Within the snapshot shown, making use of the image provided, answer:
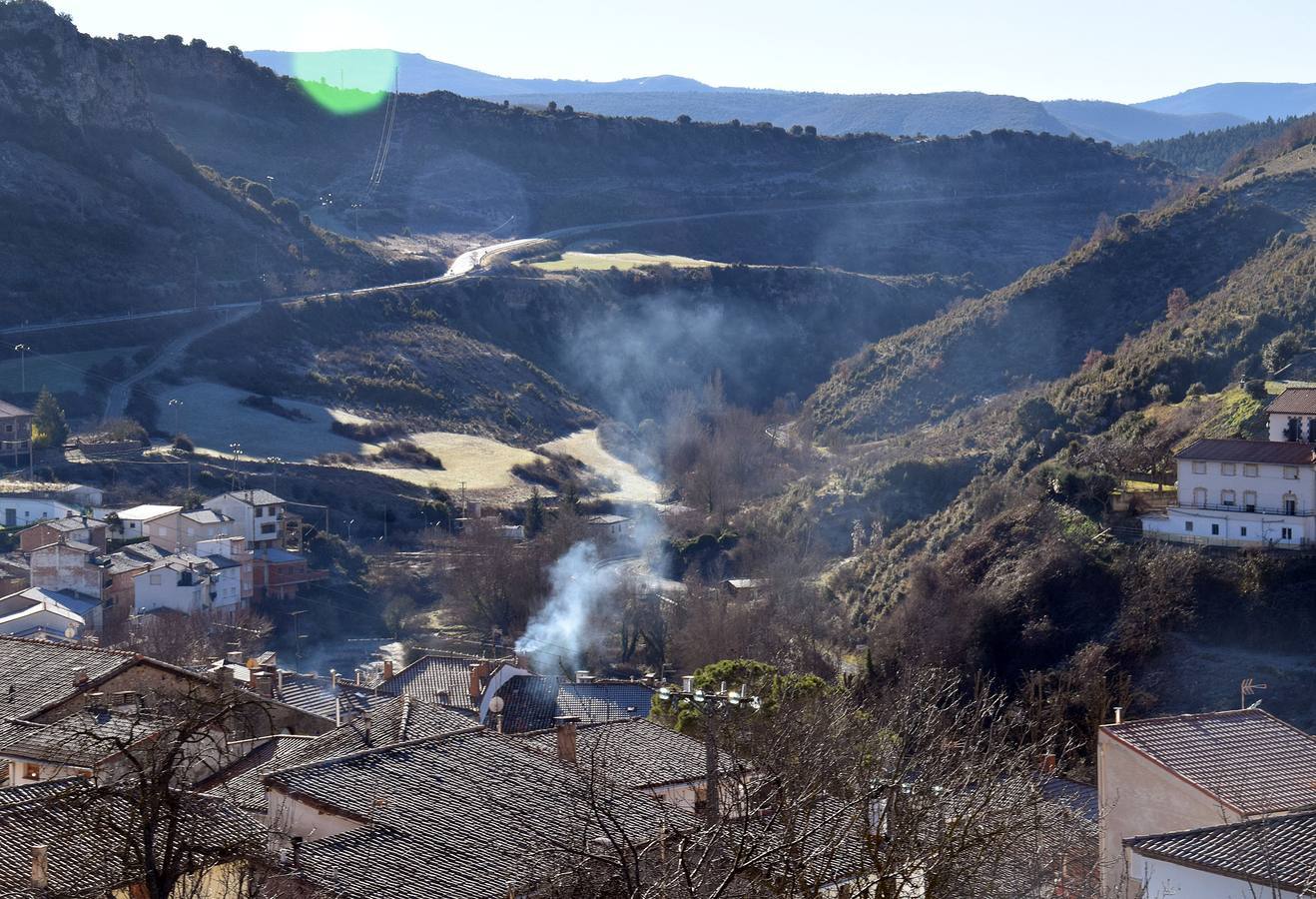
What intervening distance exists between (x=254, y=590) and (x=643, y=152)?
7667cm

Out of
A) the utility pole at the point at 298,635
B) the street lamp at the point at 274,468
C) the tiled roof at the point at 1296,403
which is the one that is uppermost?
the tiled roof at the point at 1296,403

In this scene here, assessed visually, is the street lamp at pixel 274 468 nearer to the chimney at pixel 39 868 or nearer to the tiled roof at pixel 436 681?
the tiled roof at pixel 436 681

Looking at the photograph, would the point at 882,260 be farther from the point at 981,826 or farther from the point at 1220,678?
the point at 981,826

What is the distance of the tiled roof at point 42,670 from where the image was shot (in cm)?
1919

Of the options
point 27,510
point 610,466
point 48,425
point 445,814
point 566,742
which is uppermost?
point 445,814

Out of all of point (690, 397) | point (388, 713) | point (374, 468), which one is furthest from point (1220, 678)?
point (690, 397)

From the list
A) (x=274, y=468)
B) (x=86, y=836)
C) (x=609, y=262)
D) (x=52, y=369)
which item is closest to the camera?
(x=86, y=836)

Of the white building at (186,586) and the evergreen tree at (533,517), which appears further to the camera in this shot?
the evergreen tree at (533,517)

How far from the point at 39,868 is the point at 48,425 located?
42.2 m

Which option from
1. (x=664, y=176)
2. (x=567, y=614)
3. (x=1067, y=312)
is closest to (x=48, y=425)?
(x=567, y=614)

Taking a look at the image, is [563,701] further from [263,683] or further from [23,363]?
[23,363]

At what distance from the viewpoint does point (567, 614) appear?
3944 cm

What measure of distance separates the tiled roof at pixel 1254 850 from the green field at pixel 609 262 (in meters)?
74.8

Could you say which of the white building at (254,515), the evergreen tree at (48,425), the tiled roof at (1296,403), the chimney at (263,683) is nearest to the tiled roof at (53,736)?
the chimney at (263,683)
